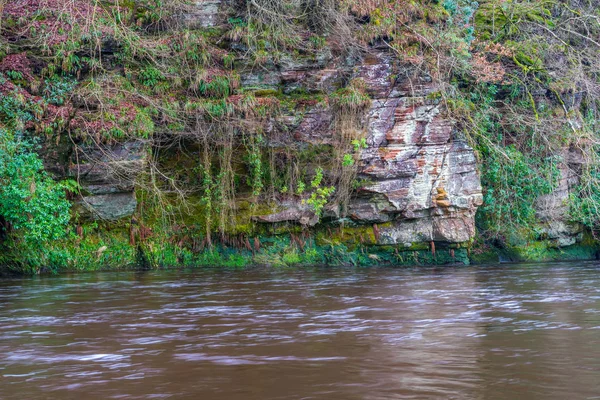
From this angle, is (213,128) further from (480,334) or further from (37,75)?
(480,334)

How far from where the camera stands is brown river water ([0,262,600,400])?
440 centimetres

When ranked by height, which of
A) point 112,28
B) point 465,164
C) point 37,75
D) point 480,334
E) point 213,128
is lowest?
point 480,334

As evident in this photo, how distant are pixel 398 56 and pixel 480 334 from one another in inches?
397

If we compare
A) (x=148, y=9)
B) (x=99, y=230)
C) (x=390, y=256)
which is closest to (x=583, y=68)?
(x=390, y=256)

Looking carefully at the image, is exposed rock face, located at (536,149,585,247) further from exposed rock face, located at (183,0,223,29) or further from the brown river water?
exposed rock face, located at (183,0,223,29)

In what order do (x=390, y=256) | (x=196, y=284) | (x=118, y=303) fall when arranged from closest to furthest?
1. (x=118, y=303)
2. (x=196, y=284)
3. (x=390, y=256)

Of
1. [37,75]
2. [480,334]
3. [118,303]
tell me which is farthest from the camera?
[37,75]

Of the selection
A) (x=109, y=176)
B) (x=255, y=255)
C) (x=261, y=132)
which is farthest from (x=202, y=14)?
(x=255, y=255)

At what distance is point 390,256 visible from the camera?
14820 millimetres

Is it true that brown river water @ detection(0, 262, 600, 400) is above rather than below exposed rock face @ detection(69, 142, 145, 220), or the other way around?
below

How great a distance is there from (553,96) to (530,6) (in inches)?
97.7

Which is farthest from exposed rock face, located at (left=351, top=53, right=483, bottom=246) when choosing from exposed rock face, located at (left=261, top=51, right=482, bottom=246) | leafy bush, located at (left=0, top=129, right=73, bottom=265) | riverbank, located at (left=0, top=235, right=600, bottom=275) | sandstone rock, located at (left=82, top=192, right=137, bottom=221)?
leafy bush, located at (left=0, top=129, right=73, bottom=265)

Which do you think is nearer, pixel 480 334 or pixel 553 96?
pixel 480 334

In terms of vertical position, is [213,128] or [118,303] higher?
[213,128]
